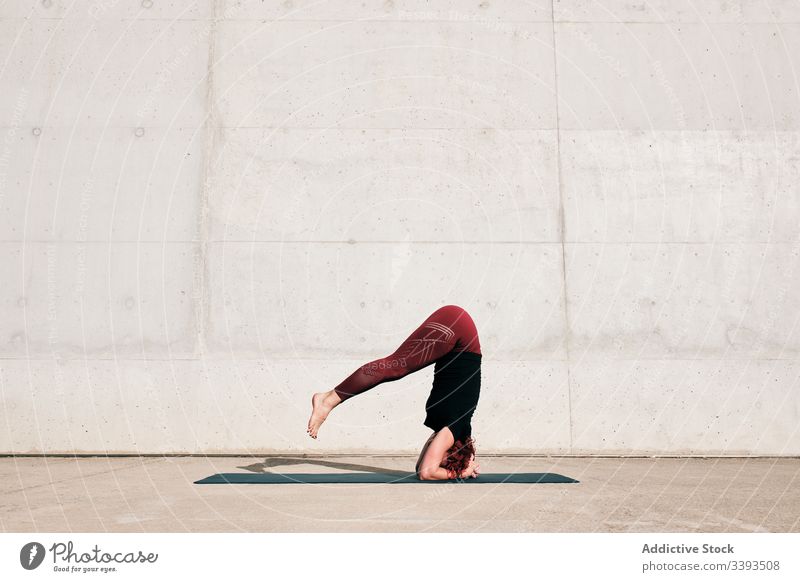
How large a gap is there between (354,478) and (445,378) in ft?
3.36

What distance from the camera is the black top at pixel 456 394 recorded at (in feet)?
17.7

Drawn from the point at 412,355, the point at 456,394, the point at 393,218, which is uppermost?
the point at 393,218

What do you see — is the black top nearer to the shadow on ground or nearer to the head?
the head

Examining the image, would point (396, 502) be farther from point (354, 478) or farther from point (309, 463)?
point (309, 463)

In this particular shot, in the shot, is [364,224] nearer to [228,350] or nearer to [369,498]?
[228,350]

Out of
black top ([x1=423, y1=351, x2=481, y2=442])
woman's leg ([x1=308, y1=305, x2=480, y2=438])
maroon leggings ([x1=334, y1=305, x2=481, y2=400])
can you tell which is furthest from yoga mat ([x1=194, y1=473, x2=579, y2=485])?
maroon leggings ([x1=334, y1=305, x2=481, y2=400])

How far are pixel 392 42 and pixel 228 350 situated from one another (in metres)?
3.52

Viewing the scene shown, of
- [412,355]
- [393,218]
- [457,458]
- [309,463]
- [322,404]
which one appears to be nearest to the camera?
[322,404]

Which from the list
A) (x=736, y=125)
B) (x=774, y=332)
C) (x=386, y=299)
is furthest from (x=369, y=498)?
(x=736, y=125)

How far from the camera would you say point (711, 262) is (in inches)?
319

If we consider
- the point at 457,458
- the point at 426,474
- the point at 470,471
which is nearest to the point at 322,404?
the point at 426,474

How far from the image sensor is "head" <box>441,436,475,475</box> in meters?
5.49

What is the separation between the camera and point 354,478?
5.84 meters

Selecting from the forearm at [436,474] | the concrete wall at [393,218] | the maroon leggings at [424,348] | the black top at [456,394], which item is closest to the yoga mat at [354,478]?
the forearm at [436,474]
